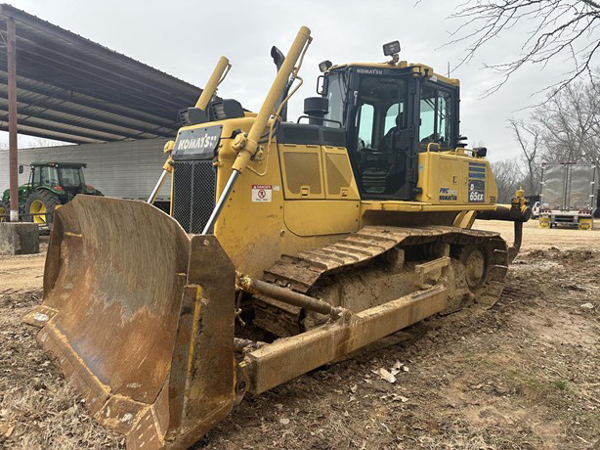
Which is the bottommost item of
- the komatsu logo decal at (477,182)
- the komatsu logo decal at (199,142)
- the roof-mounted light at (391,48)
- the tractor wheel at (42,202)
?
the tractor wheel at (42,202)

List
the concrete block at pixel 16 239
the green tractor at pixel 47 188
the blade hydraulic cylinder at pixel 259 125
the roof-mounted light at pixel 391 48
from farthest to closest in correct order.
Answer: the green tractor at pixel 47 188, the concrete block at pixel 16 239, the roof-mounted light at pixel 391 48, the blade hydraulic cylinder at pixel 259 125

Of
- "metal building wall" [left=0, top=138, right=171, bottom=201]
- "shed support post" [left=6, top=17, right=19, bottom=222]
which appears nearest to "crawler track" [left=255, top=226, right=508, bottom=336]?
"shed support post" [left=6, top=17, right=19, bottom=222]

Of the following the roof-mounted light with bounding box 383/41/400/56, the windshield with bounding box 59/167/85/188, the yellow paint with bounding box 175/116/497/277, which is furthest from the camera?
the windshield with bounding box 59/167/85/188

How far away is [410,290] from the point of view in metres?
4.86

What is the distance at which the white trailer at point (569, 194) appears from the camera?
19531 mm

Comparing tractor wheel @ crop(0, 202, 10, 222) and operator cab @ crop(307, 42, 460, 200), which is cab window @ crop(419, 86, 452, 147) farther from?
tractor wheel @ crop(0, 202, 10, 222)

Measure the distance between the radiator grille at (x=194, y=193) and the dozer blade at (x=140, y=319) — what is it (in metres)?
0.89

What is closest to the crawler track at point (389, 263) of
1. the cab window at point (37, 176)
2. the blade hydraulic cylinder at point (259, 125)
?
the blade hydraulic cylinder at point (259, 125)

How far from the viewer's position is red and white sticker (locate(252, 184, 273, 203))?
13.4 feet

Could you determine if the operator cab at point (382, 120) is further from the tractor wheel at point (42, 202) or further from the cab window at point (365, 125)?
the tractor wheel at point (42, 202)

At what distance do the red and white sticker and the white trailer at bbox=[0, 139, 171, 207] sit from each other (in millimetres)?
20478

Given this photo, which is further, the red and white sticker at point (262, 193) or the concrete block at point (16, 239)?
the concrete block at point (16, 239)

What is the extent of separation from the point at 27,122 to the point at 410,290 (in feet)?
74.7

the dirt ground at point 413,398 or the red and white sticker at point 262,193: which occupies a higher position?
the red and white sticker at point 262,193
